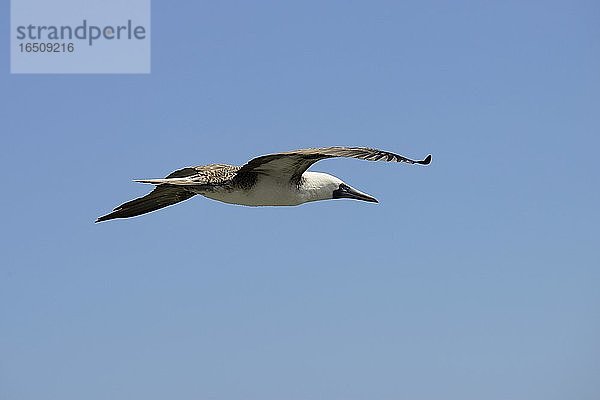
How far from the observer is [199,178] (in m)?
21.2

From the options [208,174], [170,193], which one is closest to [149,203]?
[170,193]

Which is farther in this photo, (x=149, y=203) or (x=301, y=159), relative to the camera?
(x=149, y=203)

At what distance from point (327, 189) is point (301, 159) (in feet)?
6.74

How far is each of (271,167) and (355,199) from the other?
254 cm

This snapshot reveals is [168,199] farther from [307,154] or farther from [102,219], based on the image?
[307,154]

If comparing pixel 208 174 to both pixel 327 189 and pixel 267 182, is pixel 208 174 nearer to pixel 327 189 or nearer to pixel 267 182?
pixel 267 182

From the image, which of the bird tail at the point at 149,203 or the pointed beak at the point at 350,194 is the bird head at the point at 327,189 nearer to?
the pointed beak at the point at 350,194

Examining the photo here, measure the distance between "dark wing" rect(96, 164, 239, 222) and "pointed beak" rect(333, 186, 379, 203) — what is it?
1955 millimetres

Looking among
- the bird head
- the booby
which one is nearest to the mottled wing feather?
the booby

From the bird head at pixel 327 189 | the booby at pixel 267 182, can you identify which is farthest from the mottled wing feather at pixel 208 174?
the bird head at pixel 327 189

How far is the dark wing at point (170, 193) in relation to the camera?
21.3 m

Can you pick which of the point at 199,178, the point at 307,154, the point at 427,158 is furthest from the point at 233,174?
the point at 427,158

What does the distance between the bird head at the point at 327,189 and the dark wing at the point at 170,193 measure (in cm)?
125

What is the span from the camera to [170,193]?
23.4m
